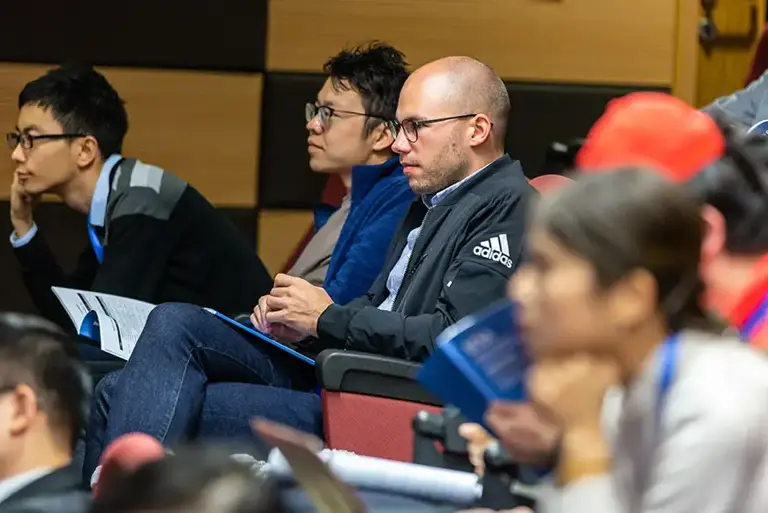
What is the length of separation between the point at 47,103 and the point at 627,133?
6.31 ft

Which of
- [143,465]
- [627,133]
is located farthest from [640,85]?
[143,465]

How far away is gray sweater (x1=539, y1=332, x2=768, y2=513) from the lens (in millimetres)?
1016

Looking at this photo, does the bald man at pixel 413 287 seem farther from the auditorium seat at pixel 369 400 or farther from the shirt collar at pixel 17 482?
the shirt collar at pixel 17 482

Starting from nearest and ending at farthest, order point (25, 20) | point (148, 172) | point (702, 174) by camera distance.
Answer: point (702, 174), point (148, 172), point (25, 20)

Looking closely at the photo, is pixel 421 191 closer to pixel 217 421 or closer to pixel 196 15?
pixel 217 421

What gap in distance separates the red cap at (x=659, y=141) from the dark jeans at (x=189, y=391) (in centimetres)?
103

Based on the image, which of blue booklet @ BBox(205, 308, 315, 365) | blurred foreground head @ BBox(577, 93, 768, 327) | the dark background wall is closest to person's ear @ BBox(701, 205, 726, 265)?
blurred foreground head @ BBox(577, 93, 768, 327)

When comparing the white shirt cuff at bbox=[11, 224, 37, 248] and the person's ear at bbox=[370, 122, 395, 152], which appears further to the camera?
the white shirt cuff at bbox=[11, 224, 37, 248]

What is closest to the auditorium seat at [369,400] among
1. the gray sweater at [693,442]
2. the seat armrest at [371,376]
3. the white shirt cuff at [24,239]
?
the seat armrest at [371,376]

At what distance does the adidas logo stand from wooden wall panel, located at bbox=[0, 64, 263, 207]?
1292 mm

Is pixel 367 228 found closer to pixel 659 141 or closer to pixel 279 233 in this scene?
pixel 279 233

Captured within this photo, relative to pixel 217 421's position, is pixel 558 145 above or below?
above

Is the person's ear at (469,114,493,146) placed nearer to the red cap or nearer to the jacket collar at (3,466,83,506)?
the red cap

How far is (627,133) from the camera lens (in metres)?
1.25
